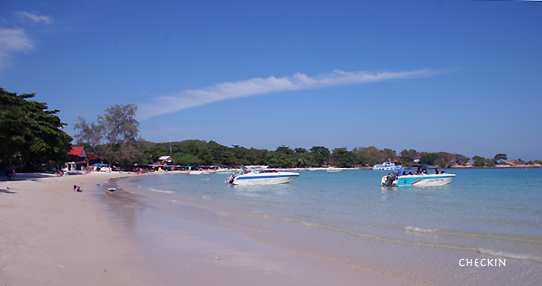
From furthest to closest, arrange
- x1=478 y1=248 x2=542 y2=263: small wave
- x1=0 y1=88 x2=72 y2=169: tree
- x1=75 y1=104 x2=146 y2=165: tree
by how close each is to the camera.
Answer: x1=75 y1=104 x2=146 y2=165: tree, x1=0 y1=88 x2=72 y2=169: tree, x1=478 y1=248 x2=542 y2=263: small wave

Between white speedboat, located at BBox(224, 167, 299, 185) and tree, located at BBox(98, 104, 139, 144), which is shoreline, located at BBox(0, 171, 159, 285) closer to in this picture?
white speedboat, located at BBox(224, 167, 299, 185)

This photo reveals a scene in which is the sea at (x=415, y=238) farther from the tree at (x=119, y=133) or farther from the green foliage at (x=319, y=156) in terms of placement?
the green foliage at (x=319, y=156)

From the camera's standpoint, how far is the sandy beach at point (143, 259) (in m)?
5.12

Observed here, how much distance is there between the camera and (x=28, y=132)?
26500 millimetres

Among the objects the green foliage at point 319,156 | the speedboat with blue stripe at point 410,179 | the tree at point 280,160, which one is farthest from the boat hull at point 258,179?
the green foliage at point 319,156

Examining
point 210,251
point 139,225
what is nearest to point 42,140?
point 139,225

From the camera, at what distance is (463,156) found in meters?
167

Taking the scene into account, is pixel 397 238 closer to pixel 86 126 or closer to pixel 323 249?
pixel 323 249

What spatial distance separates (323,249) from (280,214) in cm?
599

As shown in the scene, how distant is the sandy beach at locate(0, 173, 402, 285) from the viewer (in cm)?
512

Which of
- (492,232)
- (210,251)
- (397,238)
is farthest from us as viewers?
(492,232)

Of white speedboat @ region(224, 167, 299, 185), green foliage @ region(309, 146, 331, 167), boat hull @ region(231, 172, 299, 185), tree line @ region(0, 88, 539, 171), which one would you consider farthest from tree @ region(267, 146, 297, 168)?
boat hull @ region(231, 172, 299, 185)

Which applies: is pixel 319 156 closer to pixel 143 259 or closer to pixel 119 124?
pixel 119 124

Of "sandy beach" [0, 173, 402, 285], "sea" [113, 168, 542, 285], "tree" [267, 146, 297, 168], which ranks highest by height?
"tree" [267, 146, 297, 168]
